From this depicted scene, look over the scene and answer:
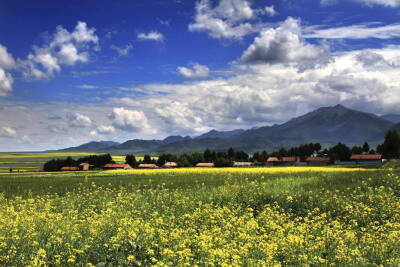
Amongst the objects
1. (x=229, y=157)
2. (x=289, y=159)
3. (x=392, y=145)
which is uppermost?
(x=392, y=145)

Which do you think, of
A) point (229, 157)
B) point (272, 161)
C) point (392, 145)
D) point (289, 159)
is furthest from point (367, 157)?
point (229, 157)

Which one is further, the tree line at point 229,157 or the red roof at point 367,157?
the red roof at point 367,157

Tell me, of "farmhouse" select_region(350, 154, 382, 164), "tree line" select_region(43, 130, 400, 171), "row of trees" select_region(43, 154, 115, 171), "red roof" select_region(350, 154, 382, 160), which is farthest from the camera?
"red roof" select_region(350, 154, 382, 160)

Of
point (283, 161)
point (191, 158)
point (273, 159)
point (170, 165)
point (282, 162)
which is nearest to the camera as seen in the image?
point (170, 165)

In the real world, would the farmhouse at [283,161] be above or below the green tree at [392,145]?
below

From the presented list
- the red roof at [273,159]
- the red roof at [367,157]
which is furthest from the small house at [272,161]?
the red roof at [367,157]

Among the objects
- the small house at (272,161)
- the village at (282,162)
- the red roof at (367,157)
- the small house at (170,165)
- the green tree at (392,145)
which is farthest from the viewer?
the small house at (272,161)

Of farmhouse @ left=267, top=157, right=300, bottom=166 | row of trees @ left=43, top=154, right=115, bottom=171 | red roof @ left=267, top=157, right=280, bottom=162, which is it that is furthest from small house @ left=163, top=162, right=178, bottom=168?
red roof @ left=267, top=157, right=280, bottom=162

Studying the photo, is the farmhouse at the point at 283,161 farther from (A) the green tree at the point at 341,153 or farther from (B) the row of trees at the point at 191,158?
(A) the green tree at the point at 341,153

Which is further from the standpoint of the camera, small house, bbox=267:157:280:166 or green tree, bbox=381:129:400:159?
small house, bbox=267:157:280:166

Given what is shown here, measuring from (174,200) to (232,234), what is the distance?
7.69 meters

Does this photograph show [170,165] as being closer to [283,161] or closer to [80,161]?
[80,161]

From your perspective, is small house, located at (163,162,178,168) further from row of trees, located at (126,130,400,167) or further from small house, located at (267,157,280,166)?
small house, located at (267,157,280,166)

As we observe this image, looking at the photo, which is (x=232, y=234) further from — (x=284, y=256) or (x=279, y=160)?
(x=279, y=160)
